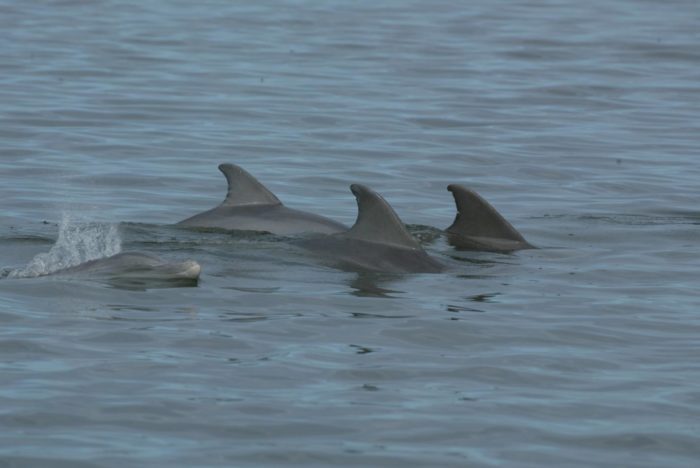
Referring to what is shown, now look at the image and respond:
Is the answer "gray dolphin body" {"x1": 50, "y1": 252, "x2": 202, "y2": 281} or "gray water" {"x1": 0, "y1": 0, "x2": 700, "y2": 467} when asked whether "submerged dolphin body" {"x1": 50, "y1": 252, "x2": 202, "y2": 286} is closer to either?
"gray dolphin body" {"x1": 50, "y1": 252, "x2": 202, "y2": 281}

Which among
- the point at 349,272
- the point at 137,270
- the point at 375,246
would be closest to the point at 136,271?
the point at 137,270

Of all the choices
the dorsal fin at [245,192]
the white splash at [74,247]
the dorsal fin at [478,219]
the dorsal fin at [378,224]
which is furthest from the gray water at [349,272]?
the dorsal fin at [245,192]

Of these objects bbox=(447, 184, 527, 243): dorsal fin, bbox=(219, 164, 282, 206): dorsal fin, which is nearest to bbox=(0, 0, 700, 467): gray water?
bbox=(447, 184, 527, 243): dorsal fin

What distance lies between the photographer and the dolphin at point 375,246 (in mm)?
12469

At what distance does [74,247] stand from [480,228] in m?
3.27

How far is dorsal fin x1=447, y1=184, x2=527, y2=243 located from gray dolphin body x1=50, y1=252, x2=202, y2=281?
2.82 meters

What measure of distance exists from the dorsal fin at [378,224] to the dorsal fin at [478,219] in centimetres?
117

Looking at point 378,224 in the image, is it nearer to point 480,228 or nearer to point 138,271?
point 480,228

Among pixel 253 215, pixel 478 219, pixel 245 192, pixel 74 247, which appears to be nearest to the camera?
pixel 74 247

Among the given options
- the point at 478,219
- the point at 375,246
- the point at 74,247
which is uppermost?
the point at 478,219

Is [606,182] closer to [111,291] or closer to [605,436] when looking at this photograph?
[111,291]

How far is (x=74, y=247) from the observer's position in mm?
13336

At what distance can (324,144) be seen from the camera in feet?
66.4

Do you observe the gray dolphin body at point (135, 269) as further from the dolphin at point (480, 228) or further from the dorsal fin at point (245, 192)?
the dolphin at point (480, 228)
